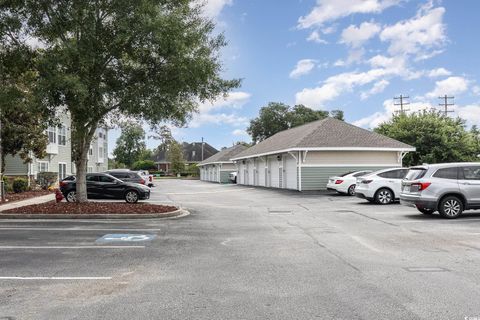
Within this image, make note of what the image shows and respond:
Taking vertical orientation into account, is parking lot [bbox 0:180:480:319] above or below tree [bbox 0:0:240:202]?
below

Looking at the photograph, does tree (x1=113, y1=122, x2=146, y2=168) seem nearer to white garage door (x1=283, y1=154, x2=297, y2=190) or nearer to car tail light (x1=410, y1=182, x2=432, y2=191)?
white garage door (x1=283, y1=154, x2=297, y2=190)

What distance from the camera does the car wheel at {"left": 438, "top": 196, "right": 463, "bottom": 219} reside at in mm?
14523

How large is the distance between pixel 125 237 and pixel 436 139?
3515 cm

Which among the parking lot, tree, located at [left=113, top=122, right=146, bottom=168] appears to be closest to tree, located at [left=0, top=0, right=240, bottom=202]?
the parking lot

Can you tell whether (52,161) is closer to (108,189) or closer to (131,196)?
(108,189)

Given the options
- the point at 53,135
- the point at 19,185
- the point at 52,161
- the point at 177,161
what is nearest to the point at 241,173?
the point at 52,161

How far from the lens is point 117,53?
52.1 ft

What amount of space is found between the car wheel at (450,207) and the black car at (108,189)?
13.4 metres

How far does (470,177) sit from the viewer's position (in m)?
14.8

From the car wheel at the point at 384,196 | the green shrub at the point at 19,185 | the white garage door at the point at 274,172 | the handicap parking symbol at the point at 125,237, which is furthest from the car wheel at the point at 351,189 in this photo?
the green shrub at the point at 19,185

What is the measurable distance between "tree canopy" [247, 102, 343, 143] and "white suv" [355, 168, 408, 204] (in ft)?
228

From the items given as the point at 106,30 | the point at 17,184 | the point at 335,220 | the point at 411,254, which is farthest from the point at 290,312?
the point at 17,184

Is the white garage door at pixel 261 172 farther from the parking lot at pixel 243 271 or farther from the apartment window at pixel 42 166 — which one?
the parking lot at pixel 243 271

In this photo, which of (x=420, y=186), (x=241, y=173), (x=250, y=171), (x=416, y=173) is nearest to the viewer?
(x=420, y=186)
